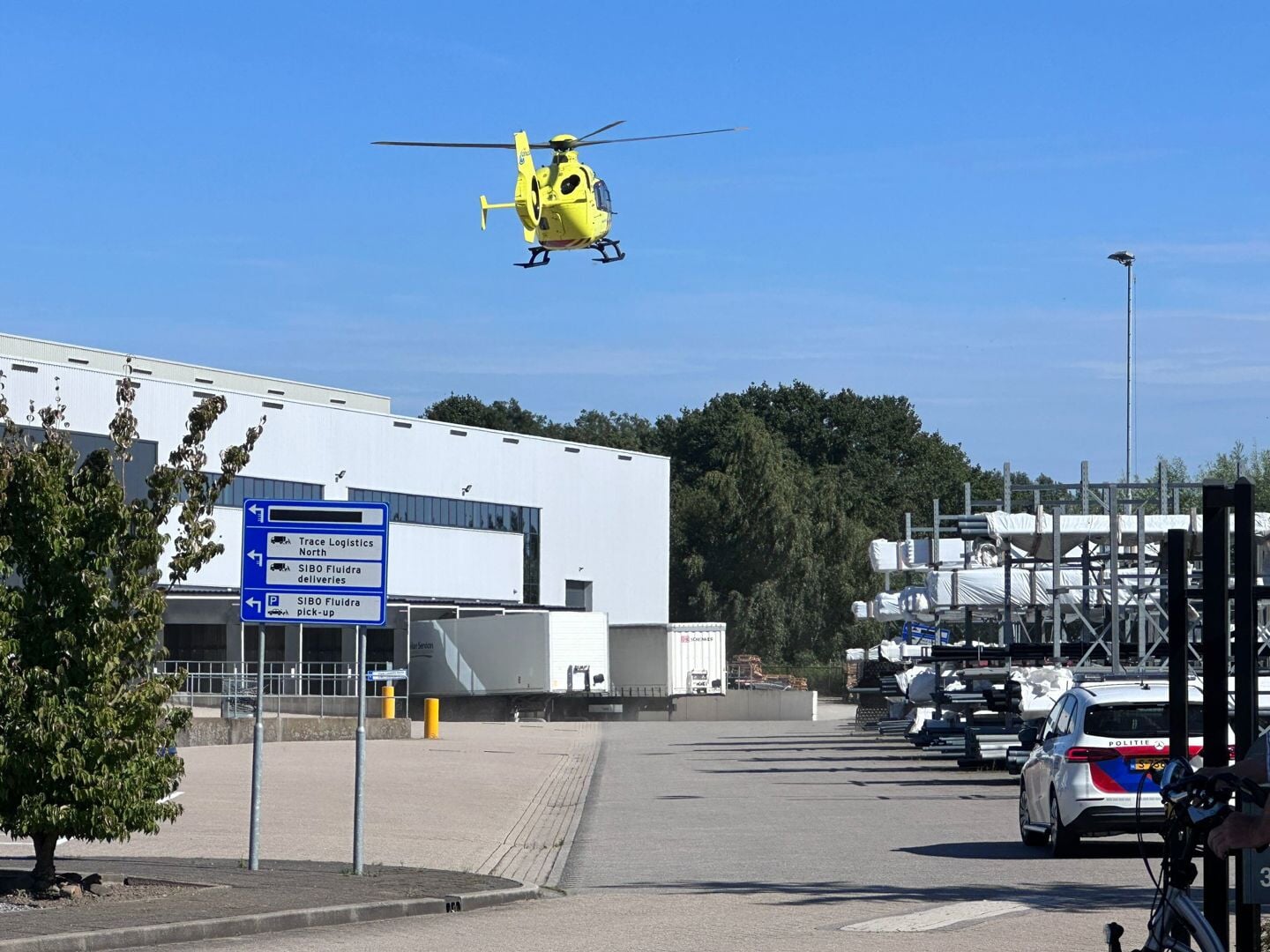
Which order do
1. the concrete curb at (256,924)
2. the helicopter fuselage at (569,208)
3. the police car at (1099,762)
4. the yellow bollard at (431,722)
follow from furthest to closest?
the yellow bollard at (431,722), the helicopter fuselage at (569,208), the police car at (1099,762), the concrete curb at (256,924)

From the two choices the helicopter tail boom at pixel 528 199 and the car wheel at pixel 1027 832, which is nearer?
the car wheel at pixel 1027 832

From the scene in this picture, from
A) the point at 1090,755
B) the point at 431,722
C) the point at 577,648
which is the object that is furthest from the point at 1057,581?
the point at 577,648

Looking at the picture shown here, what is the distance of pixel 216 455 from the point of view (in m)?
60.3

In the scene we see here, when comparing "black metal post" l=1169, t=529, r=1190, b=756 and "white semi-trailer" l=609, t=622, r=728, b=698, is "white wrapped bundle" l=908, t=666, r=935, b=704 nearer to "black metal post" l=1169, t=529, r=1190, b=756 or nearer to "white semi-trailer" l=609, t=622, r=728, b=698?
"black metal post" l=1169, t=529, r=1190, b=756

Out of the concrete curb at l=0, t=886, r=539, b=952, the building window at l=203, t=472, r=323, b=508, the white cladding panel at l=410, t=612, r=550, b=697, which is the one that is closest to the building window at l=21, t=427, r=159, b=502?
the building window at l=203, t=472, r=323, b=508

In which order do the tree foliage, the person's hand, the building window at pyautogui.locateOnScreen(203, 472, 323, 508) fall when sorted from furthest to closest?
the tree foliage
the building window at pyautogui.locateOnScreen(203, 472, 323, 508)
the person's hand

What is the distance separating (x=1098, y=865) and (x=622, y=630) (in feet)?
172

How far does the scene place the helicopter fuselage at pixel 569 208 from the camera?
40.3 m

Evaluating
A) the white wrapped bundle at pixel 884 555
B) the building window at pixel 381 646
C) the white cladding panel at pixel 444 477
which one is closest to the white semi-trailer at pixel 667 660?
the white cladding panel at pixel 444 477

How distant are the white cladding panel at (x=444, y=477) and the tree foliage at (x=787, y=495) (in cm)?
1515

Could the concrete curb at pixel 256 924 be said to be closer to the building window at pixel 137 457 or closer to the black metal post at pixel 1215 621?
the black metal post at pixel 1215 621

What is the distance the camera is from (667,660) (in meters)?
66.6

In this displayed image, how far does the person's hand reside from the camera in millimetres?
4918

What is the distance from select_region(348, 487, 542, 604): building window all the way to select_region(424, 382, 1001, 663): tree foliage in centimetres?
2275
